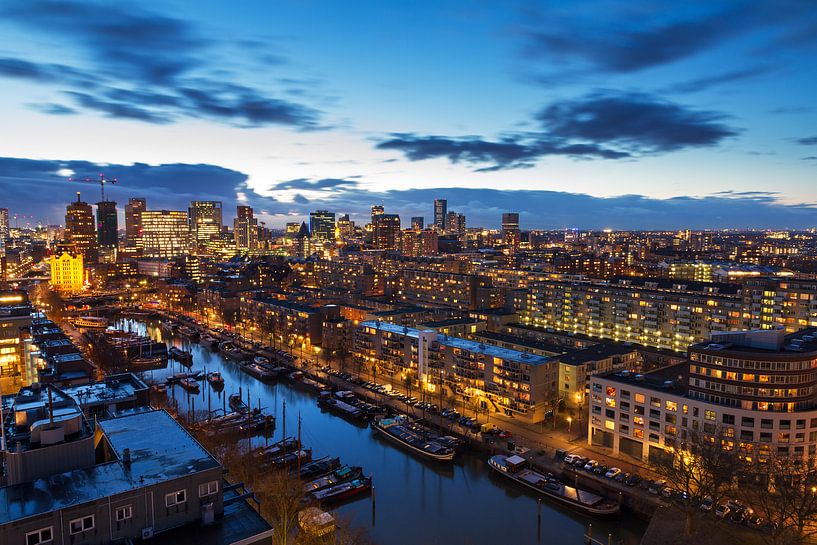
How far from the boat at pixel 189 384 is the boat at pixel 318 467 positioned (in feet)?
57.8

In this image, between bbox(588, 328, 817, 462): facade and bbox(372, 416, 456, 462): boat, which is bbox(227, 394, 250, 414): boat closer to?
bbox(372, 416, 456, 462): boat

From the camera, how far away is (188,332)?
5956cm

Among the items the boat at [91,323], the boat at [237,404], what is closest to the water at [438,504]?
the boat at [237,404]

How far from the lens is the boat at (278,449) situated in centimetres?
2680

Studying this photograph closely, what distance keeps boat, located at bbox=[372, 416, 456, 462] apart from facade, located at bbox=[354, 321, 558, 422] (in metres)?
4.37

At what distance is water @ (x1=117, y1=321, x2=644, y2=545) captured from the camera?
69.4 ft

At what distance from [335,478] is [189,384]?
2032cm

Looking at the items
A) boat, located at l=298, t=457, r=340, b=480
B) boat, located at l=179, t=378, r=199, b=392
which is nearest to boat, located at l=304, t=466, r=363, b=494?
boat, located at l=298, t=457, r=340, b=480

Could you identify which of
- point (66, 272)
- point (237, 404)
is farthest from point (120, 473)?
point (66, 272)

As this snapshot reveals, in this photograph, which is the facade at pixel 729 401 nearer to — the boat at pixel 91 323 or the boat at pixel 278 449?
the boat at pixel 278 449

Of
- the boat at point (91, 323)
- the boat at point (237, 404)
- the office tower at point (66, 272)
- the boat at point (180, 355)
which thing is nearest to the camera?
the boat at point (237, 404)

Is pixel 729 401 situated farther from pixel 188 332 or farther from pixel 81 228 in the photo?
pixel 81 228

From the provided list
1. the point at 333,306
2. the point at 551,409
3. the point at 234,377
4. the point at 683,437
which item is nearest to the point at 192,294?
the point at 333,306

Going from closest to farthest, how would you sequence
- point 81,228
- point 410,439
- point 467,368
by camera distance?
point 410,439
point 467,368
point 81,228
